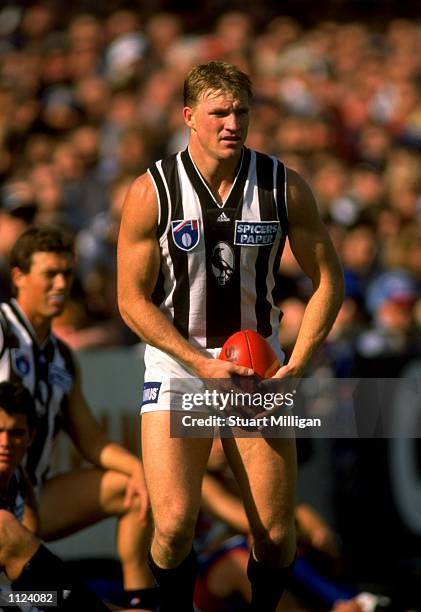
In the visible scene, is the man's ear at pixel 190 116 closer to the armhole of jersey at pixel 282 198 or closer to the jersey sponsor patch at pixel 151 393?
the armhole of jersey at pixel 282 198

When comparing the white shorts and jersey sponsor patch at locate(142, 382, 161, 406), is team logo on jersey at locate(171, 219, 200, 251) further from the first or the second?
jersey sponsor patch at locate(142, 382, 161, 406)

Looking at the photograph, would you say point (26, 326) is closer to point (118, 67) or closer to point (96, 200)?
point (96, 200)

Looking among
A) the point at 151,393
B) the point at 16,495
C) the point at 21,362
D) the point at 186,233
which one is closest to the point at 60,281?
the point at 21,362

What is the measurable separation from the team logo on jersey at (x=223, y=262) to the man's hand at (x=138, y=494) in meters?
1.80

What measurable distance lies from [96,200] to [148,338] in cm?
713

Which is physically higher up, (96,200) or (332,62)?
(332,62)

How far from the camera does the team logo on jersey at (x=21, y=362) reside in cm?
741

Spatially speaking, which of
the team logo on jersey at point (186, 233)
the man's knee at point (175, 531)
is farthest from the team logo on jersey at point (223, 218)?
the man's knee at point (175, 531)

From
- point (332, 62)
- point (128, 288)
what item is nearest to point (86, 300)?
point (128, 288)

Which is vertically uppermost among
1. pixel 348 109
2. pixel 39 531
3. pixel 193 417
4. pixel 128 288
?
pixel 348 109

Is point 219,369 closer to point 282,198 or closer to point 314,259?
point 314,259

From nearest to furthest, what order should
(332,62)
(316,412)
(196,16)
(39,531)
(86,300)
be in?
(39,531), (316,412), (86,300), (332,62), (196,16)

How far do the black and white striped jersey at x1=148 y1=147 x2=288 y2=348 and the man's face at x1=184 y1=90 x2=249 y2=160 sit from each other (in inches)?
6.8

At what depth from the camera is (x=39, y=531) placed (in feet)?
24.4
